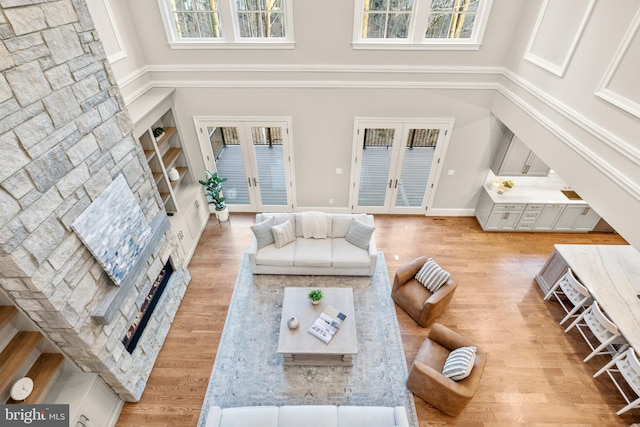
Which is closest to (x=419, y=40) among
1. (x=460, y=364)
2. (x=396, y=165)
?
(x=396, y=165)

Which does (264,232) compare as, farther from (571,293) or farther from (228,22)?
(571,293)

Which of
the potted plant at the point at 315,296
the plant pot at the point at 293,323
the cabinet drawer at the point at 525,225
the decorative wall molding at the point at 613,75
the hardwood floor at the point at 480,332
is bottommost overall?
the hardwood floor at the point at 480,332

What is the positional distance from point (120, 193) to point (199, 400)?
8.81ft

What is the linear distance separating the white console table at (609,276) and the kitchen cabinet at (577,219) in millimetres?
1400

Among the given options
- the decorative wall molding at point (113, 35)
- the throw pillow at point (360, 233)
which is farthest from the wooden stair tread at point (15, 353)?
the throw pillow at point (360, 233)

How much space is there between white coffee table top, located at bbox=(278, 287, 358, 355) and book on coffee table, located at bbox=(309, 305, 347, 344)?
49mm

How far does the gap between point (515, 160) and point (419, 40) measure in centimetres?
281

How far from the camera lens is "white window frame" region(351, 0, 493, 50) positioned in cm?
478

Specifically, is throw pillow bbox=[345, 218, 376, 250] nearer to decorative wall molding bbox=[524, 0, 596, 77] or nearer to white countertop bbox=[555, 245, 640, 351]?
white countertop bbox=[555, 245, 640, 351]

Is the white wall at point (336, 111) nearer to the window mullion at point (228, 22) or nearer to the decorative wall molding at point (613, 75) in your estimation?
the window mullion at point (228, 22)

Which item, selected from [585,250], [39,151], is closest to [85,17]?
[39,151]

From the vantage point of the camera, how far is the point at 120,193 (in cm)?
350

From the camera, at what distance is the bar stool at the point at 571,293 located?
4367 millimetres

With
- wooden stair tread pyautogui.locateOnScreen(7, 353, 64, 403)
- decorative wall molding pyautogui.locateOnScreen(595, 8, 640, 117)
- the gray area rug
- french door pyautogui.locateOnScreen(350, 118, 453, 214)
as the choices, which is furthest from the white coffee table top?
decorative wall molding pyautogui.locateOnScreen(595, 8, 640, 117)
